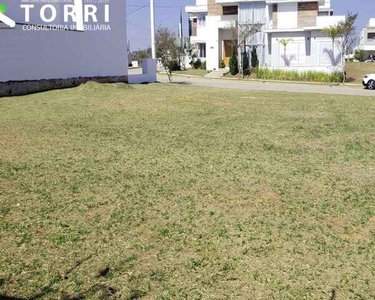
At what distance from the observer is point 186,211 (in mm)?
5328

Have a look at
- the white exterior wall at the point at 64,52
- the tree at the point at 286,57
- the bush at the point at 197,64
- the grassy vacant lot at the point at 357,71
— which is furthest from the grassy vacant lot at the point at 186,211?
the bush at the point at 197,64

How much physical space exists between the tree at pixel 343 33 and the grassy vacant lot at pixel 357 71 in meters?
1.16

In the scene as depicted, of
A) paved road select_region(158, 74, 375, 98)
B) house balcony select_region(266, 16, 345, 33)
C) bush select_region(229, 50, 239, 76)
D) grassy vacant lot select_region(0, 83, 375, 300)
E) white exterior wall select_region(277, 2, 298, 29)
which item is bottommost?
grassy vacant lot select_region(0, 83, 375, 300)

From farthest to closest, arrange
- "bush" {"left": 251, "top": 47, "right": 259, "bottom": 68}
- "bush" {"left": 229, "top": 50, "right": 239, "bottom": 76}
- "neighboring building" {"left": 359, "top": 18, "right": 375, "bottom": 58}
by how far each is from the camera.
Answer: "neighboring building" {"left": 359, "top": 18, "right": 375, "bottom": 58} → "bush" {"left": 251, "top": 47, "right": 259, "bottom": 68} → "bush" {"left": 229, "top": 50, "right": 239, "bottom": 76}

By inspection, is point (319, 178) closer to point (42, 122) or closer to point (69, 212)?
point (69, 212)

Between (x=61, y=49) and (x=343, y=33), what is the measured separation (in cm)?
2288

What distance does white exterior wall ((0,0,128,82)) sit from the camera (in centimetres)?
1714

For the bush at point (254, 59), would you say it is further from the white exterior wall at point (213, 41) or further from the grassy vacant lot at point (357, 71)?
the grassy vacant lot at point (357, 71)

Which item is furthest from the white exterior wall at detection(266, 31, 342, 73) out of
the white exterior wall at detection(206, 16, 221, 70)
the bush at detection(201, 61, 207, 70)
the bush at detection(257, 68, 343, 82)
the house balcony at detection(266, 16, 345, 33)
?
the bush at detection(201, 61, 207, 70)

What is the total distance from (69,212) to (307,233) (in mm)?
2753

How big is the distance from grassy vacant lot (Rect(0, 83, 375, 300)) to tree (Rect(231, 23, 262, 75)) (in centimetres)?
2992

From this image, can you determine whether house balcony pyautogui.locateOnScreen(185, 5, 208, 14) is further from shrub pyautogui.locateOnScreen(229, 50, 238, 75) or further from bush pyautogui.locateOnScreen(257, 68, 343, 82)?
bush pyautogui.locateOnScreen(257, 68, 343, 82)

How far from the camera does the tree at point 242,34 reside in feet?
128

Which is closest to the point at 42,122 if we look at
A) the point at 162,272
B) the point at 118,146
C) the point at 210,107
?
the point at 118,146
